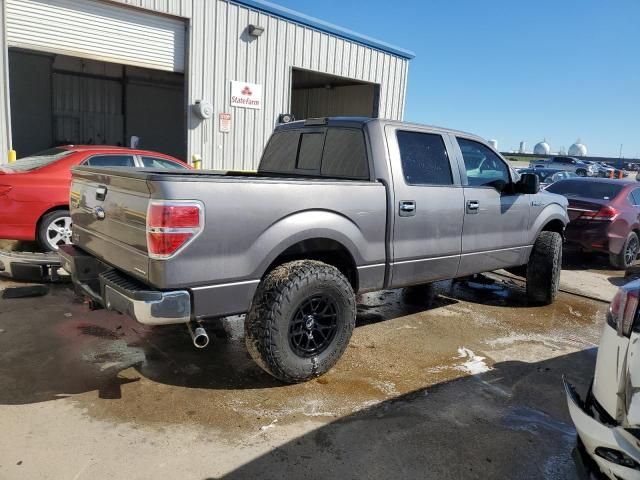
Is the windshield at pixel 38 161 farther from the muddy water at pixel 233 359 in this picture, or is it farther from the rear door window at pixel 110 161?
the muddy water at pixel 233 359

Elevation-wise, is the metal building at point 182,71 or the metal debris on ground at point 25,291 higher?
the metal building at point 182,71

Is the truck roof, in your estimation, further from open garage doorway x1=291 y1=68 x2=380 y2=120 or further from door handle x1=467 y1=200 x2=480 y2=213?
open garage doorway x1=291 y1=68 x2=380 y2=120

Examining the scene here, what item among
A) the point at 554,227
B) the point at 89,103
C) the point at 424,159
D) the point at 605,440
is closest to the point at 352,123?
the point at 424,159

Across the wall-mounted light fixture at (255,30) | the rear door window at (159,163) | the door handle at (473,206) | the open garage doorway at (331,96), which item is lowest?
the door handle at (473,206)

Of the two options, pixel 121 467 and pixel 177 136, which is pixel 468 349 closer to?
pixel 121 467

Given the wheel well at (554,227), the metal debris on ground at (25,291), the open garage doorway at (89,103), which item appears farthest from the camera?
the open garage doorway at (89,103)

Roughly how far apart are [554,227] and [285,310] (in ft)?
14.3

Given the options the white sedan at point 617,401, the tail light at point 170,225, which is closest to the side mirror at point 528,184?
the white sedan at point 617,401

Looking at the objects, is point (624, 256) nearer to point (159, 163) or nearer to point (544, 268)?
point (544, 268)

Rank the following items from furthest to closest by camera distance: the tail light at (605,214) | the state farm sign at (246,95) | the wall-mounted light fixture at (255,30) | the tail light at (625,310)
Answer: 1. the state farm sign at (246,95)
2. the wall-mounted light fixture at (255,30)
3. the tail light at (605,214)
4. the tail light at (625,310)

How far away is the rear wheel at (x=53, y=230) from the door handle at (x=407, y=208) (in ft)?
15.4

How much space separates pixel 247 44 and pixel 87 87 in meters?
8.20

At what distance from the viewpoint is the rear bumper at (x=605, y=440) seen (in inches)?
77.0

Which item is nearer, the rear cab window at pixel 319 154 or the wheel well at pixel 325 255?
the wheel well at pixel 325 255
